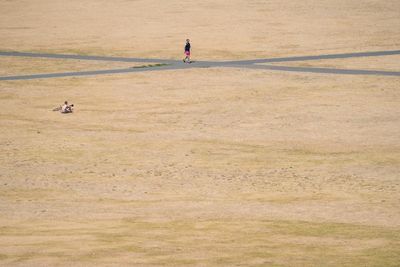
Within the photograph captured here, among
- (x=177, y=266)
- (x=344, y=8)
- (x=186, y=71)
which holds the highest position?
(x=344, y=8)

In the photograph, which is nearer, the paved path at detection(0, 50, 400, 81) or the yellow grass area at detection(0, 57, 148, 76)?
the paved path at detection(0, 50, 400, 81)

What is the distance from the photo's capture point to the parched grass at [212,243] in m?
19.5

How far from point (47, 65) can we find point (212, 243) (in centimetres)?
3450

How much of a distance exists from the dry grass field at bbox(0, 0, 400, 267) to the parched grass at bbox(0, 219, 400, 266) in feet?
0.16

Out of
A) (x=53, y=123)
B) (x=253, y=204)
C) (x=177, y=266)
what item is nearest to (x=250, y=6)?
(x=53, y=123)

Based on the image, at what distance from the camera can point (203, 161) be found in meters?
30.4

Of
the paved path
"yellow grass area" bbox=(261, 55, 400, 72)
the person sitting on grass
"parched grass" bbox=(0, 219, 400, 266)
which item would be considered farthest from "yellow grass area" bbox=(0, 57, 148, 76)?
"parched grass" bbox=(0, 219, 400, 266)

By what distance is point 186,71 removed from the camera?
4981cm

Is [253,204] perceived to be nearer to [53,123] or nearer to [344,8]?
[53,123]

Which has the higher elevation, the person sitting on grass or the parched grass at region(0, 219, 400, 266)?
the person sitting on grass

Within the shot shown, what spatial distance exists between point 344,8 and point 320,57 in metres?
24.6

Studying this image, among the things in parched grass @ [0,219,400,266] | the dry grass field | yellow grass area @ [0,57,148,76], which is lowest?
parched grass @ [0,219,400,266]

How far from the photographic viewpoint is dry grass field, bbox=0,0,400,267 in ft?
68.0

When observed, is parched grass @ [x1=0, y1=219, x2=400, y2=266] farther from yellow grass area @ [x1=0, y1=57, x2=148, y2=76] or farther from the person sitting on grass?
yellow grass area @ [x1=0, y1=57, x2=148, y2=76]
